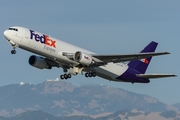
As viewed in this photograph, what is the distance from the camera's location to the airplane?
68.2 metres

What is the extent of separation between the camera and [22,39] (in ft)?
223

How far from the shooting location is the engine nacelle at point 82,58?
7012 cm

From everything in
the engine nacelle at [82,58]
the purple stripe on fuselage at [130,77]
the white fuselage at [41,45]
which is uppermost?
the white fuselage at [41,45]

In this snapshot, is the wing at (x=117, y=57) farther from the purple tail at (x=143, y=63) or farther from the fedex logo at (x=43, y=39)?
the purple tail at (x=143, y=63)

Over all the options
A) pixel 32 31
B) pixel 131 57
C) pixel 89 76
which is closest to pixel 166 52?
pixel 131 57

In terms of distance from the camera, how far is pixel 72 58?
2763 inches

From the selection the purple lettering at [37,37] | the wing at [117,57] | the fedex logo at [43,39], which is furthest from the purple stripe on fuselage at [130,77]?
the purple lettering at [37,37]

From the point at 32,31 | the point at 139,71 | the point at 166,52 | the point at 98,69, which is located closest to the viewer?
the point at 166,52

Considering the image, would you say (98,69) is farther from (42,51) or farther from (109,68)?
(42,51)

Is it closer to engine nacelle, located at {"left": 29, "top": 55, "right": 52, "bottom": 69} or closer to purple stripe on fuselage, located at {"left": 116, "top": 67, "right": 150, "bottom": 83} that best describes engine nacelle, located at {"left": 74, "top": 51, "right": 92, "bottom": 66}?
engine nacelle, located at {"left": 29, "top": 55, "right": 52, "bottom": 69}

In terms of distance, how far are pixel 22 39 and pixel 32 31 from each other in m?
2.06

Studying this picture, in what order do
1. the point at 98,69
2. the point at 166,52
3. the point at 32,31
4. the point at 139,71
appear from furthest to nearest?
the point at 139,71, the point at 98,69, the point at 32,31, the point at 166,52

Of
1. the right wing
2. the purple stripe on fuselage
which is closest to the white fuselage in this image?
the right wing

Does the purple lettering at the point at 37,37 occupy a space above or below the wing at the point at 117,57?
above
